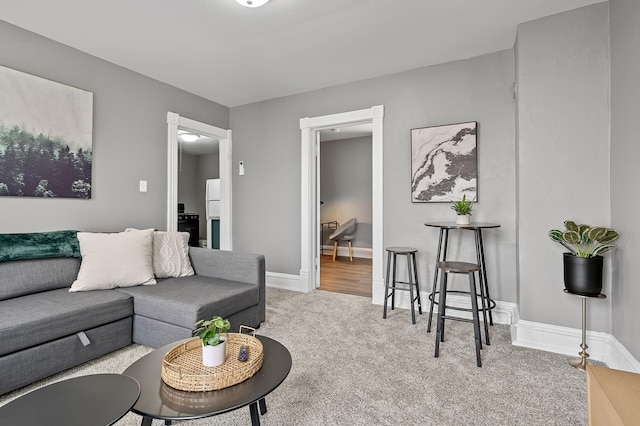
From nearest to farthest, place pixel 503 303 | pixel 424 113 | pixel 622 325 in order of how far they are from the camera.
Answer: pixel 622 325
pixel 503 303
pixel 424 113

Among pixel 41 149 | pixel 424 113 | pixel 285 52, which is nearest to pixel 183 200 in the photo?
pixel 41 149

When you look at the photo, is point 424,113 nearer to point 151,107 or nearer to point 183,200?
point 151,107

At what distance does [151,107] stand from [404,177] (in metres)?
2.85

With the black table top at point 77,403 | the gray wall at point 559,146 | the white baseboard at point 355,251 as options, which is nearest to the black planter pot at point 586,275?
the gray wall at point 559,146

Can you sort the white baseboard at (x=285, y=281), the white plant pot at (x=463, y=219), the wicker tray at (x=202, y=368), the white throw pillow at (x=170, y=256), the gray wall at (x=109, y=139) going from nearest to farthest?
the wicker tray at (x=202, y=368), the gray wall at (x=109, y=139), the white plant pot at (x=463, y=219), the white throw pillow at (x=170, y=256), the white baseboard at (x=285, y=281)

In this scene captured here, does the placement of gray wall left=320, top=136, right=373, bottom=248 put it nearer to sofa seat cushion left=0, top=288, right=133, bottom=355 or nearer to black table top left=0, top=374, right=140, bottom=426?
sofa seat cushion left=0, top=288, right=133, bottom=355

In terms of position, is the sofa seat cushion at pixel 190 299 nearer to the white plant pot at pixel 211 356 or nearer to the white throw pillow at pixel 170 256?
the white throw pillow at pixel 170 256

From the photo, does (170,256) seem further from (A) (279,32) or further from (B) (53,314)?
(A) (279,32)

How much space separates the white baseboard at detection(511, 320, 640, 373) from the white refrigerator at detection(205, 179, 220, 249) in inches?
221

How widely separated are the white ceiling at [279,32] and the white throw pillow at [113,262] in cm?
167

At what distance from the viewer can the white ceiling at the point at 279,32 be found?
2320 mm

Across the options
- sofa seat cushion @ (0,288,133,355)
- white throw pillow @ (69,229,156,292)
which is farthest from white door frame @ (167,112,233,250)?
sofa seat cushion @ (0,288,133,355)

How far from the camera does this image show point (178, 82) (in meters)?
3.68

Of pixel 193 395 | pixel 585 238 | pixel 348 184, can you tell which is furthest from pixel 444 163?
pixel 348 184
